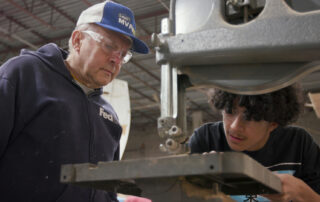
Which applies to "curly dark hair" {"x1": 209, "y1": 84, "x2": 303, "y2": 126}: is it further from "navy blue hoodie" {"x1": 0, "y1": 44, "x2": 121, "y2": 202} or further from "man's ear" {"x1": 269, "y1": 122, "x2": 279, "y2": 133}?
"navy blue hoodie" {"x1": 0, "y1": 44, "x2": 121, "y2": 202}

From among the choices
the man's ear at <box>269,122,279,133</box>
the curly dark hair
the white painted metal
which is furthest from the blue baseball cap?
the white painted metal

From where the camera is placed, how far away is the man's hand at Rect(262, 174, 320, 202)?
1.04 m

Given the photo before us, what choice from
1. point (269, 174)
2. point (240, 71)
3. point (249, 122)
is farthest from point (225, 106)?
point (269, 174)

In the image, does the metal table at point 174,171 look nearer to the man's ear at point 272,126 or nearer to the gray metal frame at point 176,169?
the gray metal frame at point 176,169

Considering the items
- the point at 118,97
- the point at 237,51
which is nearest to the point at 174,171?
the point at 237,51

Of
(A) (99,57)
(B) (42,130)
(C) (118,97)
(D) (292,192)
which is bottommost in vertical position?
(D) (292,192)

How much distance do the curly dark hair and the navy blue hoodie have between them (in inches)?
22.3

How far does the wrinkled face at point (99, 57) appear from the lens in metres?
1.53

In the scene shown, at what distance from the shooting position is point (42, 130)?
1291 mm

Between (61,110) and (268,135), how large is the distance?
34.2 inches

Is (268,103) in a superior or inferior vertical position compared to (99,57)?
inferior

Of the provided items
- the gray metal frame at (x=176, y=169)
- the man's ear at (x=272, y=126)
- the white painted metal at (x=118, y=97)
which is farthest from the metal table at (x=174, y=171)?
the white painted metal at (x=118, y=97)

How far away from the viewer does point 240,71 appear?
37.8 inches

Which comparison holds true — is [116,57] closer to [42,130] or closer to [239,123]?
[42,130]
